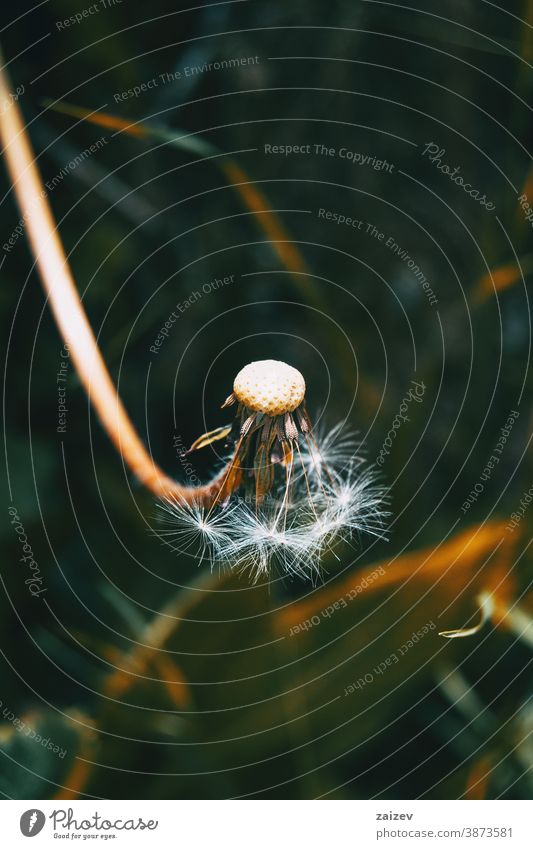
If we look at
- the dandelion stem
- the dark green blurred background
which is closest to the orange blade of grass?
the dark green blurred background

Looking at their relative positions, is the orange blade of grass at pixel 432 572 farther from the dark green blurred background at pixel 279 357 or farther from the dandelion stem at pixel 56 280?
the dandelion stem at pixel 56 280

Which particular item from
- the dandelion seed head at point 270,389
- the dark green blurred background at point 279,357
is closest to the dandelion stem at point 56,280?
the dark green blurred background at point 279,357

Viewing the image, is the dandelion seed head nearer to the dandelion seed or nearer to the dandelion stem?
the dandelion seed

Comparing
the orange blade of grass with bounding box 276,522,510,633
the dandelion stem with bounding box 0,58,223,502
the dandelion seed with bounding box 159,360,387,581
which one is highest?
the dandelion stem with bounding box 0,58,223,502

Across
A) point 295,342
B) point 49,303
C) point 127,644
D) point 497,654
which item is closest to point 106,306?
point 49,303
